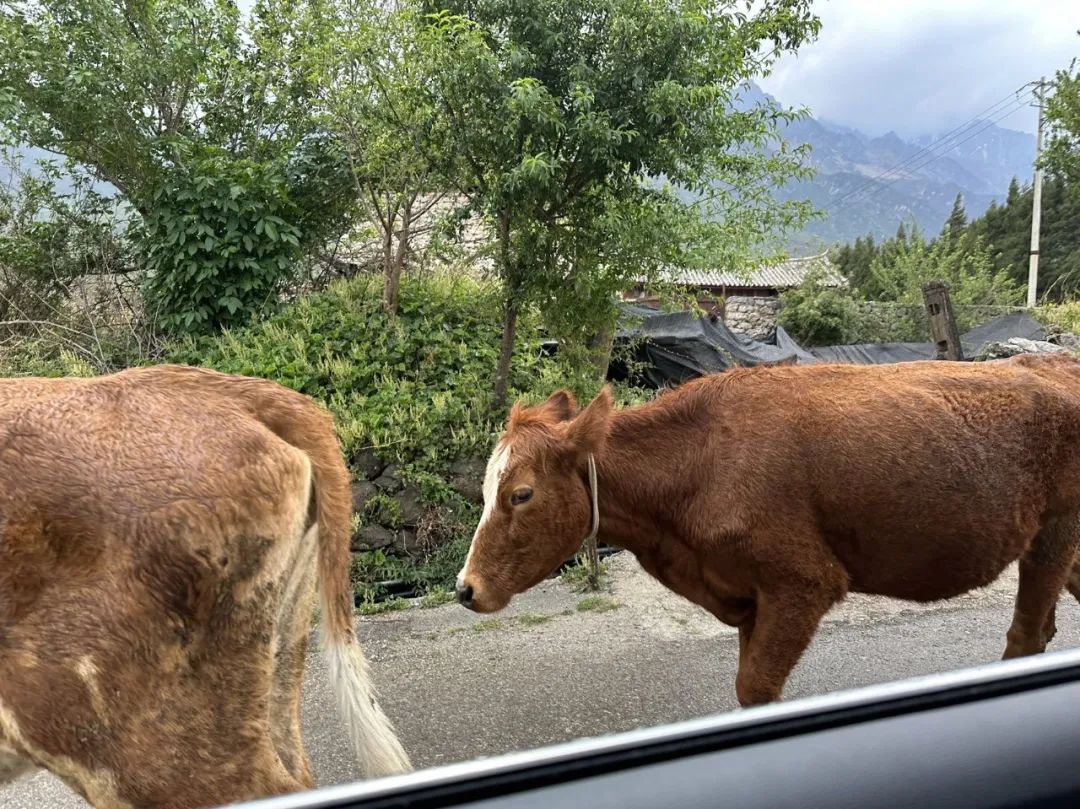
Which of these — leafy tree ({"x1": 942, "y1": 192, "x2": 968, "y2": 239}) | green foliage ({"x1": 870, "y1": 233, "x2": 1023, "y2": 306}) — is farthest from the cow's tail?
leafy tree ({"x1": 942, "y1": 192, "x2": 968, "y2": 239})

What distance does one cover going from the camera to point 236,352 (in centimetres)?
608

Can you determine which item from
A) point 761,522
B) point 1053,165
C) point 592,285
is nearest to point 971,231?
point 1053,165

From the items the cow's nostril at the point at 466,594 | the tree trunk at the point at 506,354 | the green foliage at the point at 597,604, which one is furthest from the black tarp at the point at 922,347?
the cow's nostril at the point at 466,594

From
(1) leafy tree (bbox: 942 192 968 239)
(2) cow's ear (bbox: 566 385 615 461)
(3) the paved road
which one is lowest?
(3) the paved road

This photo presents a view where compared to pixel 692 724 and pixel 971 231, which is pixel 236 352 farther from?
pixel 971 231

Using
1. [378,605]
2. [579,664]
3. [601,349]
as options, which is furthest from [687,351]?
[579,664]

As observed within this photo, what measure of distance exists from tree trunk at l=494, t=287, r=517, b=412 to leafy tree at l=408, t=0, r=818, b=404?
1 centimetres

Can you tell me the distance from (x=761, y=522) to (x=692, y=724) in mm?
1728

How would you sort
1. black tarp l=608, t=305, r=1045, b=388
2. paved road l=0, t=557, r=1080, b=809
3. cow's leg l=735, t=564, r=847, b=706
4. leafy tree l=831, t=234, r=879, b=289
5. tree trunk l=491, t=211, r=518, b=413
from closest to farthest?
cow's leg l=735, t=564, r=847, b=706 < paved road l=0, t=557, r=1080, b=809 < tree trunk l=491, t=211, r=518, b=413 < black tarp l=608, t=305, r=1045, b=388 < leafy tree l=831, t=234, r=879, b=289

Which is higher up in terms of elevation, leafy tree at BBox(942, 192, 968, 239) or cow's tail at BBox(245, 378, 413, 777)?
leafy tree at BBox(942, 192, 968, 239)

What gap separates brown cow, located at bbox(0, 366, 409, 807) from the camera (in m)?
1.49

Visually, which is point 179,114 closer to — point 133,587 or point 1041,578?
point 133,587

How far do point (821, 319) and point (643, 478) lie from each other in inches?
586

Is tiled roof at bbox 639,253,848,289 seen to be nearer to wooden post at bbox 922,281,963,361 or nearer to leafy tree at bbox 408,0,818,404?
wooden post at bbox 922,281,963,361
